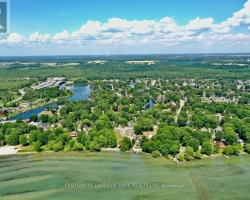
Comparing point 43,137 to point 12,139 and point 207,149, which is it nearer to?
point 12,139

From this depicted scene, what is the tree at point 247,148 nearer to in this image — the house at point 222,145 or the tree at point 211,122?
the house at point 222,145

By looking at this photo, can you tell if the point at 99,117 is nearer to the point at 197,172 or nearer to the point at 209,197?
the point at 197,172

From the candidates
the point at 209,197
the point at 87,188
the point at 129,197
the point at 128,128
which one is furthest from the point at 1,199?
the point at 128,128

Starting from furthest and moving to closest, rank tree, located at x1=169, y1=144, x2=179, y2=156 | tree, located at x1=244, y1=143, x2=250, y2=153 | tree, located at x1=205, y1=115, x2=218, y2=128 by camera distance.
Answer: tree, located at x1=205, y1=115, x2=218, y2=128 < tree, located at x1=244, y1=143, x2=250, y2=153 < tree, located at x1=169, y1=144, x2=179, y2=156

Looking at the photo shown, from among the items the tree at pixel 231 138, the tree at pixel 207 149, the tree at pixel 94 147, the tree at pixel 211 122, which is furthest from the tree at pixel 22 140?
the tree at pixel 211 122

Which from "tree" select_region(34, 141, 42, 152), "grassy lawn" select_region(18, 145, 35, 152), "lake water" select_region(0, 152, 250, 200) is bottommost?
"lake water" select_region(0, 152, 250, 200)

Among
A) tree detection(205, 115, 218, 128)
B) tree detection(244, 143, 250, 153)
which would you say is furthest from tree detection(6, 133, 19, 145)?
tree detection(244, 143, 250, 153)

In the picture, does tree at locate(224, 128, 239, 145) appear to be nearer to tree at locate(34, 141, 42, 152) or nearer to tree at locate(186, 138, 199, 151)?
tree at locate(186, 138, 199, 151)

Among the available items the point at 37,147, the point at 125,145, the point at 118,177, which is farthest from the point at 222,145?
the point at 37,147
